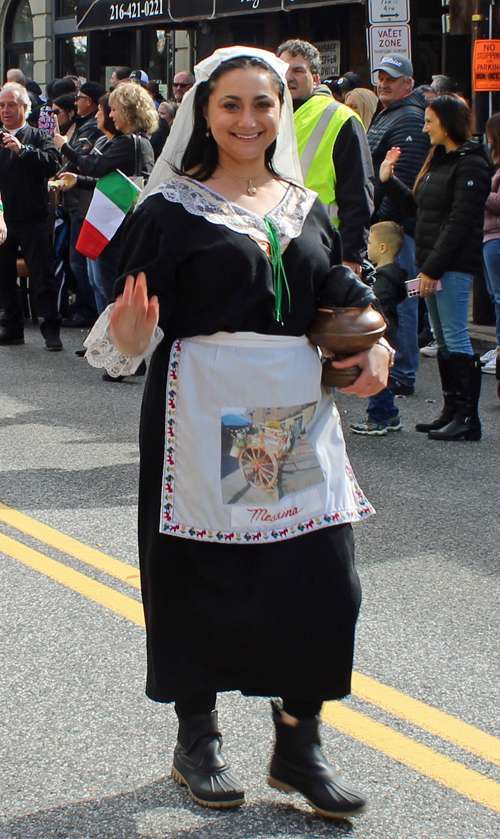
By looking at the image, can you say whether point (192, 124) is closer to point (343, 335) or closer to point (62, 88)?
point (343, 335)

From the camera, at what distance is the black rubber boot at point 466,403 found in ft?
22.2

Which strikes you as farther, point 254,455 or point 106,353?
point 106,353

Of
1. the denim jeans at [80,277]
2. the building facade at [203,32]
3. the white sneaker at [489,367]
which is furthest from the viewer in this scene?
the building facade at [203,32]

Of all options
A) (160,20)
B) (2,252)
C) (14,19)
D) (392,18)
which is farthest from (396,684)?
(14,19)

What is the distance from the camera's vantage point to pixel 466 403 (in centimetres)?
676

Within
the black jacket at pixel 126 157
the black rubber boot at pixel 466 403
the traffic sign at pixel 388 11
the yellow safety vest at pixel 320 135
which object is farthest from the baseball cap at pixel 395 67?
the traffic sign at pixel 388 11

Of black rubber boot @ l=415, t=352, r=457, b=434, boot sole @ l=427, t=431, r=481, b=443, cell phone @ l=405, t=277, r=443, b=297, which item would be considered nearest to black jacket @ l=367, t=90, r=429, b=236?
cell phone @ l=405, t=277, r=443, b=297

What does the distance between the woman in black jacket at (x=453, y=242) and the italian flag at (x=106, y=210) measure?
212 centimetres

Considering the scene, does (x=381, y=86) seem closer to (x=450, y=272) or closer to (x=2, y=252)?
(x=450, y=272)

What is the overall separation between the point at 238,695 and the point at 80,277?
25.5ft

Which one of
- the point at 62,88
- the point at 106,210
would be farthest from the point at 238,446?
the point at 62,88

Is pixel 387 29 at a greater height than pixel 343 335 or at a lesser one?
greater

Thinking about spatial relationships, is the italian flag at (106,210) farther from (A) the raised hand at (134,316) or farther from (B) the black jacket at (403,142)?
(A) the raised hand at (134,316)

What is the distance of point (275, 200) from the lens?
2846 mm
